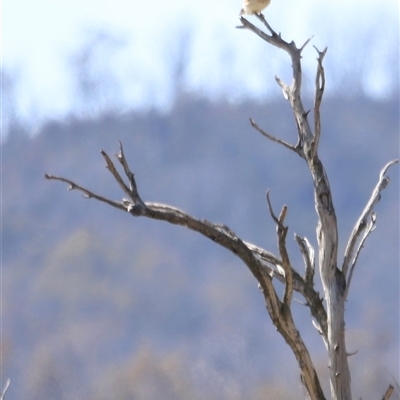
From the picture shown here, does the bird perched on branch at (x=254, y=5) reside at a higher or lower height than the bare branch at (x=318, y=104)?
higher

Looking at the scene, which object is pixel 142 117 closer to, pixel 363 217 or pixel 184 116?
pixel 184 116

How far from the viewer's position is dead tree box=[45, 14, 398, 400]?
3.46 ft

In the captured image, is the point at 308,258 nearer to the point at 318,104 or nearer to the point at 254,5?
the point at 318,104

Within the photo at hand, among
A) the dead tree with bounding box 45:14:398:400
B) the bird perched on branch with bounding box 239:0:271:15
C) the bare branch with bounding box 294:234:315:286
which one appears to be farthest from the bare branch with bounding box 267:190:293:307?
the bird perched on branch with bounding box 239:0:271:15

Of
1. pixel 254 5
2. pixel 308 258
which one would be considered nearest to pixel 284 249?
pixel 308 258

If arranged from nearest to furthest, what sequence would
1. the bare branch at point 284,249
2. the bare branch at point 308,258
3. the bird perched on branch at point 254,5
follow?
the bare branch at point 284,249 < the bare branch at point 308,258 < the bird perched on branch at point 254,5

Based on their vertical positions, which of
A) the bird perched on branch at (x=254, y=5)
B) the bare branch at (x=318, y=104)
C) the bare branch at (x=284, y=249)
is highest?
the bird perched on branch at (x=254, y=5)

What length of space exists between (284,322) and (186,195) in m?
1.68

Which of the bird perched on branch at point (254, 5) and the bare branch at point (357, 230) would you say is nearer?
the bare branch at point (357, 230)

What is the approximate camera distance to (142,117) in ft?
8.87

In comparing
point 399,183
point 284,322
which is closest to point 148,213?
point 284,322

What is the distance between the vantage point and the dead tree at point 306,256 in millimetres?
1054

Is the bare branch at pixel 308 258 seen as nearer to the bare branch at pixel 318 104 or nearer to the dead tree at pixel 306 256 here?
the dead tree at pixel 306 256

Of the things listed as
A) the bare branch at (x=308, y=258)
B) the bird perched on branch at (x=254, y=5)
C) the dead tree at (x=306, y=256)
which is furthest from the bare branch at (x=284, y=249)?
the bird perched on branch at (x=254, y=5)
